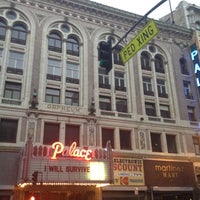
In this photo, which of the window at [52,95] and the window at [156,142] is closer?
the window at [52,95]

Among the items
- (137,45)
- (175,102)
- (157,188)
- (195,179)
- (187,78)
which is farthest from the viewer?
(187,78)

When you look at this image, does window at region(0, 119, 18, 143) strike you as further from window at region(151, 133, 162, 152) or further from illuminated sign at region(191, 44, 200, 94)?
illuminated sign at region(191, 44, 200, 94)

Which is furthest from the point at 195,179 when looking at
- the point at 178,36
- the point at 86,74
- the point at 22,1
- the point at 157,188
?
the point at 22,1

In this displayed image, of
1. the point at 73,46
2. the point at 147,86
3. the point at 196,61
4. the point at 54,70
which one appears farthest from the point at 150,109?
the point at 54,70

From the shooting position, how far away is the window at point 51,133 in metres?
26.5

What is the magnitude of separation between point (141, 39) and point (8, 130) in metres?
17.2

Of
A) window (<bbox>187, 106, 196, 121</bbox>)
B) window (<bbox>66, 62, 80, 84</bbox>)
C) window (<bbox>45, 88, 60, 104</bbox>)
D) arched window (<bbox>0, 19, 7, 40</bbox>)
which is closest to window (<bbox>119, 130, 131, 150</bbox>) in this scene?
window (<bbox>66, 62, 80, 84</bbox>)

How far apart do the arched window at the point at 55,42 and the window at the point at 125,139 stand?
38.4 ft

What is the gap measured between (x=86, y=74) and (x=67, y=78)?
7.46 feet

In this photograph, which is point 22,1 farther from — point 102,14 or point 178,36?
point 178,36

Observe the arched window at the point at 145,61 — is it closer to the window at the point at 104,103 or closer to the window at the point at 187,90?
the window at the point at 187,90

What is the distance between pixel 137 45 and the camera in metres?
13.4

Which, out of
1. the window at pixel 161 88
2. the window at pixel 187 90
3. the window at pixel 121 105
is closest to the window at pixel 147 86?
the window at pixel 161 88

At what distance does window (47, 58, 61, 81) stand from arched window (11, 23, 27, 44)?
363cm
